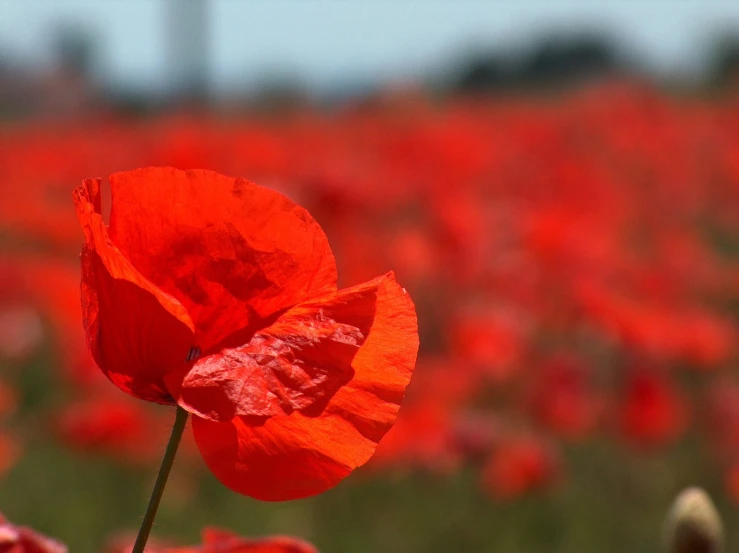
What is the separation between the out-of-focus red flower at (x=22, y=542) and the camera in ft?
2.22

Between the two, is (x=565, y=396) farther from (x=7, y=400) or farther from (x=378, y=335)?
(x=378, y=335)

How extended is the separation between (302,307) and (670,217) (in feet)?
17.3

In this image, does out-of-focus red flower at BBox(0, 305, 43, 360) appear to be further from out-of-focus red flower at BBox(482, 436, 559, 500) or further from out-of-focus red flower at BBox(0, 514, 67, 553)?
out-of-focus red flower at BBox(0, 514, 67, 553)

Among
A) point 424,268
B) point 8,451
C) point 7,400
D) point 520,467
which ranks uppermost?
point 520,467

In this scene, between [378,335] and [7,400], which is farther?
[7,400]

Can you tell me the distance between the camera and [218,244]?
67 centimetres

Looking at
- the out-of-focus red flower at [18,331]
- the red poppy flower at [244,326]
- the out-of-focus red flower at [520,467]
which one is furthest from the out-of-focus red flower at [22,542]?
the out-of-focus red flower at [18,331]

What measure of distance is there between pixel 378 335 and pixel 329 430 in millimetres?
56

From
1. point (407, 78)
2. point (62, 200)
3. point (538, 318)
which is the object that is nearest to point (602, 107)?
point (407, 78)

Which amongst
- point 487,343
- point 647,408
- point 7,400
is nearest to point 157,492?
point 647,408

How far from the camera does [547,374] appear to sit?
3348 millimetres

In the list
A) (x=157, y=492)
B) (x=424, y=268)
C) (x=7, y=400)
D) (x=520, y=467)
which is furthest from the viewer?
(x=424, y=268)

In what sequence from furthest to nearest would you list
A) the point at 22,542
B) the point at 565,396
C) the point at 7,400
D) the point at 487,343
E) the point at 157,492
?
the point at 7,400, the point at 487,343, the point at 565,396, the point at 22,542, the point at 157,492

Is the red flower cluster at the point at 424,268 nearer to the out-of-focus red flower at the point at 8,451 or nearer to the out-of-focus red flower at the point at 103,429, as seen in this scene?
the out-of-focus red flower at the point at 103,429
